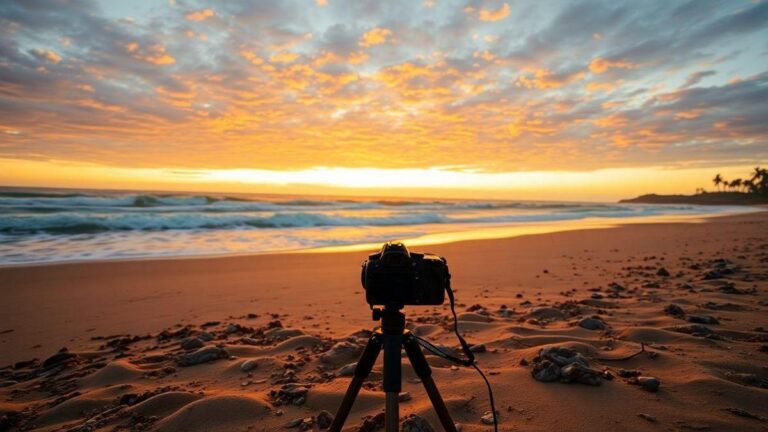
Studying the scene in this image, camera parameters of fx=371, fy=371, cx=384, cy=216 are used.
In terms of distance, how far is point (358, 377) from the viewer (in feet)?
→ 5.59

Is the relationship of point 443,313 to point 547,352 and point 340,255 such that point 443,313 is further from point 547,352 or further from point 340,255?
point 340,255

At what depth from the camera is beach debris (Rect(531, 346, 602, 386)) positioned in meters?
2.40

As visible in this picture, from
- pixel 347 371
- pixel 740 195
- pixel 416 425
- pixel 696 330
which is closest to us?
pixel 416 425

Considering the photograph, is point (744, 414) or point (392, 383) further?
point (744, 414)

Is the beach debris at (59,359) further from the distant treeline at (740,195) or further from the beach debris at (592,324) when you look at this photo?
the distant treeline at (740,195)

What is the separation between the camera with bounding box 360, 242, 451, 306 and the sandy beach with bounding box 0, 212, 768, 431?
3.10ft

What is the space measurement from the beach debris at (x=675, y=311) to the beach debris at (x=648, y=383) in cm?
191

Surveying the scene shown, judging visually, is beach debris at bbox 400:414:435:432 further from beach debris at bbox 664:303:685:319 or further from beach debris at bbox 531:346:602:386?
beach debris at bbox 664:303:685:319

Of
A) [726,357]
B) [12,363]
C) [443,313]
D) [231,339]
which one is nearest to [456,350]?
[443,313]

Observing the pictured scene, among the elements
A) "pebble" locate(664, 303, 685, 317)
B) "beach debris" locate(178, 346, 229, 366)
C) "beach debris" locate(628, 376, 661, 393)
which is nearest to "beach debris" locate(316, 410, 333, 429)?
"beach debris" locate(178, 346, 229, 366)

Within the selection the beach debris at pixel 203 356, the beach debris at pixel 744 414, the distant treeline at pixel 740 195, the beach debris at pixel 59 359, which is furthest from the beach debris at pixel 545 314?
the distant treeline at pixel 740 195

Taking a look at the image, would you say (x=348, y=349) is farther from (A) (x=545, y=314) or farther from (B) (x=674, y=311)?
(B) (x=674, y=311)

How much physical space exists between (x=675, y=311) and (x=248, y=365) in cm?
427

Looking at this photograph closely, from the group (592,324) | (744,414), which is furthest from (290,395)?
(592,324)
